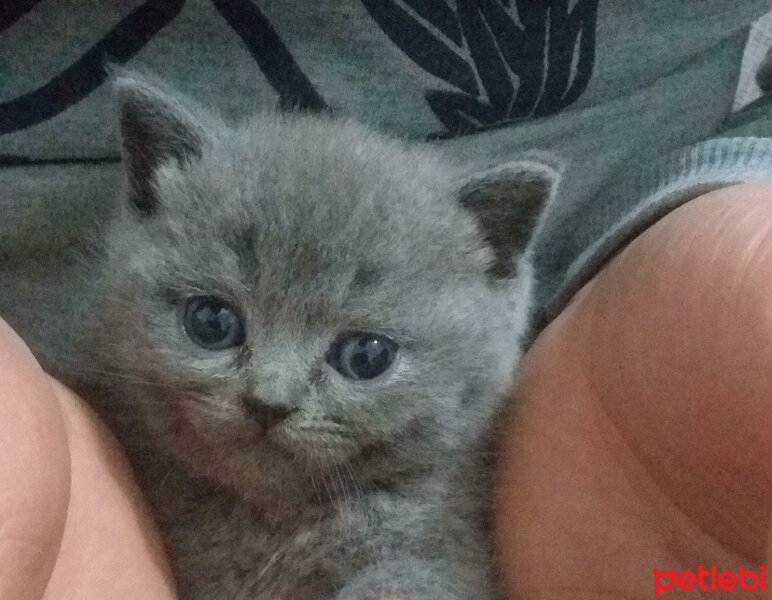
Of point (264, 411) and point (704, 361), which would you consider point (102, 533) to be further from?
point (704, 361)

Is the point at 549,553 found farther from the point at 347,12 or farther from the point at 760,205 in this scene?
the point at 347,12

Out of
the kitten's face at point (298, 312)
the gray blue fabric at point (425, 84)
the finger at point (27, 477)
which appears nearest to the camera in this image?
the finger at point (27, 477)

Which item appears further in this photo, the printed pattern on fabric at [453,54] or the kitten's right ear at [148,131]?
the printed pattern on fabric at [453,54]

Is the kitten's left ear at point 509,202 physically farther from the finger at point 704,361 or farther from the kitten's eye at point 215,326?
the kitten's eye at point 215,326

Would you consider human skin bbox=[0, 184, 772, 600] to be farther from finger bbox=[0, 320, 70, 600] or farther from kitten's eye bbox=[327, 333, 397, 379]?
kitten's eye bbox=[327, 333, 397, 379]

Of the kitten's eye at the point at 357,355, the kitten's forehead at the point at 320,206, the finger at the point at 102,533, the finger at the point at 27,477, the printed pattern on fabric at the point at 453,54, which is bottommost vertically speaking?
the finger at the point at 102,533

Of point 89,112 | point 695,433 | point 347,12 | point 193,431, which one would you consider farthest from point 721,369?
point 89,112

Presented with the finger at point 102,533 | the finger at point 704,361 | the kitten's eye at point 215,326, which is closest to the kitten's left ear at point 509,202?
the finger at point 704,361

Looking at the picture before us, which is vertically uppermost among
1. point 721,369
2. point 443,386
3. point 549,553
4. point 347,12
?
point 347,12
